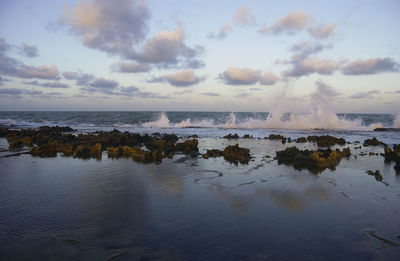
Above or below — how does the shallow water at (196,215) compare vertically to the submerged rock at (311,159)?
below

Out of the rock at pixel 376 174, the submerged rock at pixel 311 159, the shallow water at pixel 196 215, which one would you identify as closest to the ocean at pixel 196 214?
the shallow water at pixel 196 215

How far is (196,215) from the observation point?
11.9 feet

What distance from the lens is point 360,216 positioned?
3.66 m

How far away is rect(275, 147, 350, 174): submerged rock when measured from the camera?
22.9ft

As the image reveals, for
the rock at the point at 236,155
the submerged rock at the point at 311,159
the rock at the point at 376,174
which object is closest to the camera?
the rock at the point at 376,174

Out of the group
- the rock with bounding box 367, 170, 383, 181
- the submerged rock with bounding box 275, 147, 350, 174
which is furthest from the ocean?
the submerged rock with bounding box 275, 147, 350, 174

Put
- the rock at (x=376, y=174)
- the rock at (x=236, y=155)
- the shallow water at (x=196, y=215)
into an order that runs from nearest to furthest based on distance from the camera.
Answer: the shallow water at (x=196, y=215), the rock at (x=376, y=174), the rock at (x=236, y=155)

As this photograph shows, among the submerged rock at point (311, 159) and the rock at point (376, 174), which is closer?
the rock at point (376, 174)

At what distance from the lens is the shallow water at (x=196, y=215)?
274 centimetres

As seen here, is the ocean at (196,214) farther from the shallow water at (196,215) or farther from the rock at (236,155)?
the rock at (236,155)

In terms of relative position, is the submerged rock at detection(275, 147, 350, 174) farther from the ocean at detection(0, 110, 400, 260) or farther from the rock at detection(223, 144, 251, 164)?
the rock at detection(223, 144, 251, 164)

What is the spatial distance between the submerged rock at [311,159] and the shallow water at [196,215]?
67cm

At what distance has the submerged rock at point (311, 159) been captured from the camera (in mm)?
6984

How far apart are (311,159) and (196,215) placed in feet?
15.9
